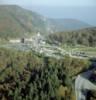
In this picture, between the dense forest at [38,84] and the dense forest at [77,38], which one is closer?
the dense forest at [38,84]

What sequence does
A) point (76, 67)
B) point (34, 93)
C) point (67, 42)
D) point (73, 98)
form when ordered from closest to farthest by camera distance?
point (73, 98)
point (34, 93)
point (76, 67)
point (67, 42)

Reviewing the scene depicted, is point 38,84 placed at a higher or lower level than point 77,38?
higher

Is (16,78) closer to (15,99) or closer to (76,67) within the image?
(15,99)

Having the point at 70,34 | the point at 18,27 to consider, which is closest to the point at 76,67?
the point at 70,34

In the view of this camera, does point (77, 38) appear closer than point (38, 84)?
No

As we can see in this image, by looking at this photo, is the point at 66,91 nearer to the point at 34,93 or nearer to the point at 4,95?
the point at 34,93

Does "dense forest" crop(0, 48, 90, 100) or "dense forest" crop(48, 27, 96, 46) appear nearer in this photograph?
"dense forest" crop(0, 48, 90, 100)

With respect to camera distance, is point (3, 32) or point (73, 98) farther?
point (3, 32)

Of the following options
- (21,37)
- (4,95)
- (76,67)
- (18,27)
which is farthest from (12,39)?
(4,95)

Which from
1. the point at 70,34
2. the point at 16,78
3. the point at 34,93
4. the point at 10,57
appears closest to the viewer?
the point at 34,93
